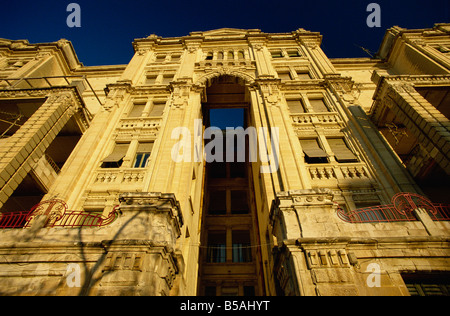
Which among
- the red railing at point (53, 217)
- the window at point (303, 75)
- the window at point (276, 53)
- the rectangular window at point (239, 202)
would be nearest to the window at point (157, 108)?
the red railing at point (53, 217)

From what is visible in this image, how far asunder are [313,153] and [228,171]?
462 inches

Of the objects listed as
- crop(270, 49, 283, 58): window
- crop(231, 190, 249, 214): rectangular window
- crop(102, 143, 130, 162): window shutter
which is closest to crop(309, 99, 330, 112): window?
crop(270, 49, 283, 58): window

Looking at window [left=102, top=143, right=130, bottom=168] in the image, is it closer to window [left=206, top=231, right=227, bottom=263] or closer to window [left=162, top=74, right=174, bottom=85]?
window [left=206, top=231, right=227, bottom=263]

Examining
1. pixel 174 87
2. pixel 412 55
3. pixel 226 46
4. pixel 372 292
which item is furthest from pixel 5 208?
pixel 412 55

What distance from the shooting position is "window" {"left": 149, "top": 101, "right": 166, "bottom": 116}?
17312 millimetres

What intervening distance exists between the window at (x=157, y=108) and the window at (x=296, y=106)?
9799mm

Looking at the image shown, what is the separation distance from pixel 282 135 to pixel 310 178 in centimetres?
309

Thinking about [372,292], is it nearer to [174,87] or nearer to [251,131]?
[251,131]

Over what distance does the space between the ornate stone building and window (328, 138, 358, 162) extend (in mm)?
124

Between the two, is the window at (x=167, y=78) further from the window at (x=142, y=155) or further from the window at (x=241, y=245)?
the window at (x=241, y=245)

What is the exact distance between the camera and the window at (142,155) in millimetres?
13659

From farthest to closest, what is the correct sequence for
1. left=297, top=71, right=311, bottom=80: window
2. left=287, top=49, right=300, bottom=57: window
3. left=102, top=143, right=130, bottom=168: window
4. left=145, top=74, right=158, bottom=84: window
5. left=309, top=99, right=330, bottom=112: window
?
left=287, top=49, right=300, bottom=57: window < left=145, top=74, right=158, bottom=84: window < left=297, top=71, right=311, bottom=80: window < left=309, top=99, right=330, bottom=112: window < left=102, top=143, right=130, bottom=168: window

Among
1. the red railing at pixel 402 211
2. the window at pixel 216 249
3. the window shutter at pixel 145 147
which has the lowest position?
the red railing at pixel 402 211
